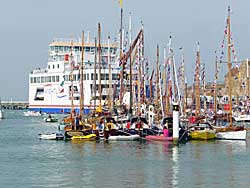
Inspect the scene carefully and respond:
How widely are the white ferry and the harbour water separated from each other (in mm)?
61151

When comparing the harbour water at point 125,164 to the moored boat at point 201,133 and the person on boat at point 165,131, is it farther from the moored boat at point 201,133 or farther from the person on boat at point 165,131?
the person on boat at point 165,131

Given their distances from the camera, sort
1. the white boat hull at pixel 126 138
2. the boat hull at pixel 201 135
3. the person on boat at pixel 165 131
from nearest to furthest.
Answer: the person on boat at pixel 165 131
the white boat hull at pixel 126 138
the boat hull at pixel 201 135

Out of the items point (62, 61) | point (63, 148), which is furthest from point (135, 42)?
point (62, 61)

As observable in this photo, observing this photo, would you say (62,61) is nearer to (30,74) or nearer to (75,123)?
(30,74)

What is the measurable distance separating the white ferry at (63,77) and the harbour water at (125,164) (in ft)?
201

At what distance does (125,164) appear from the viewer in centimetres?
4009

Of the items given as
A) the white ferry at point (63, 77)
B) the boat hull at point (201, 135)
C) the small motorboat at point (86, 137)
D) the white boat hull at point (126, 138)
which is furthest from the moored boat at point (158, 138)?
the white ferry at point (63, 77)

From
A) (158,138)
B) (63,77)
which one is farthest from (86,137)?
(63,77)

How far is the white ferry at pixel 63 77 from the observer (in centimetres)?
12044

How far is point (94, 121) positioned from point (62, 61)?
6348cm

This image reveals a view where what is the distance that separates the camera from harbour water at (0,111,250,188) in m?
32.6

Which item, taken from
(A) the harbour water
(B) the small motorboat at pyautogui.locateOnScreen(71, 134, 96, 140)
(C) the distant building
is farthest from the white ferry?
(A) the harbour water

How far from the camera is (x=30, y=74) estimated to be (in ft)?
480

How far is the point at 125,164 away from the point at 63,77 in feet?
299
